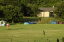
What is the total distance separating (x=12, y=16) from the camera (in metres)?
42.8

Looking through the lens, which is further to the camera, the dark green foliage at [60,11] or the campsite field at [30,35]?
the dark green foliage at [60,11]

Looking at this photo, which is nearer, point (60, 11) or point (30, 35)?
point (30, 35)

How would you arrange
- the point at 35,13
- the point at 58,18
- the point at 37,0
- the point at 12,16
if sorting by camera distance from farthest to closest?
the point at 37,0
the point at 35,13
the point at 58,18
the point at 12,16

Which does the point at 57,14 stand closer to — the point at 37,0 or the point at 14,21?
the point at 14,21

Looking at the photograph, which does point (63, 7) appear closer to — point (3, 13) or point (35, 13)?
point (35, 13)

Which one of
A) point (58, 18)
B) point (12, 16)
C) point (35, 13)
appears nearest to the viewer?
point (12, 16)

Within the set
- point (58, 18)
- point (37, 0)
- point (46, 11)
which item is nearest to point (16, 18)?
point (58, 18)

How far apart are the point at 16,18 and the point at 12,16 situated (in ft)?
4.09

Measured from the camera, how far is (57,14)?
5272cm

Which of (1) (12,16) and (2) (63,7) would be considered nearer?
(1) (12,16)

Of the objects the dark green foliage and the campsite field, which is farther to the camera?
the dark green foliage

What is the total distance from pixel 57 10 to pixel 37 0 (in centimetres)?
6846

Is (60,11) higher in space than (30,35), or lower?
lower

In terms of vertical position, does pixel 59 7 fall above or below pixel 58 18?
above
